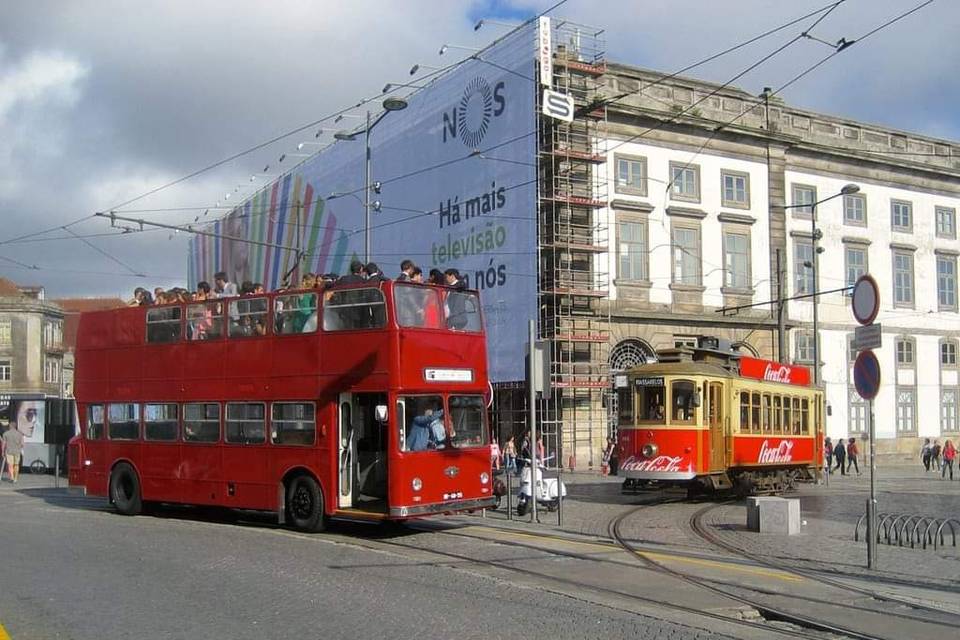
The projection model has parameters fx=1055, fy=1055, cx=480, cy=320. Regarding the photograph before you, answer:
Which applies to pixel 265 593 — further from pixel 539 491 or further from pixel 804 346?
pixel 804 346

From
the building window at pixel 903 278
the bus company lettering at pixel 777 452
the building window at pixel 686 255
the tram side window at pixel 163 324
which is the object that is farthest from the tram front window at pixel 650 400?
the building window at pixel 903 278

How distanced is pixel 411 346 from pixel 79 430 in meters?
9.05

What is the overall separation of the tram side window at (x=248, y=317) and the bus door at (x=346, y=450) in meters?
2.13

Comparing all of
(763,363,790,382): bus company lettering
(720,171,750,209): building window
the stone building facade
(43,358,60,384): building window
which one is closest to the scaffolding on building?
the stone building facade

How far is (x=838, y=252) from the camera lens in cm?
4694

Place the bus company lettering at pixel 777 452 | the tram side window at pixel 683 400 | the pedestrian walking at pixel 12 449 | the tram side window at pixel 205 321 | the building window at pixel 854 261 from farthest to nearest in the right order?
the building window at pixel 854 261, the pedestrian walking at pixel 12 449, the bus company lettering at pixel 777 452, the tram side window at pixel 683 400, the tram side window at pixel 205 321

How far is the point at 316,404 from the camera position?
16.5m

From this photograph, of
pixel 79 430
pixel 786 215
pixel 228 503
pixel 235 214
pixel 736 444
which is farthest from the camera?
pixel 235 214

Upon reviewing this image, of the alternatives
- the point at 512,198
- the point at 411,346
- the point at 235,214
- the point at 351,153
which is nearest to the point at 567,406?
the point at 512,198

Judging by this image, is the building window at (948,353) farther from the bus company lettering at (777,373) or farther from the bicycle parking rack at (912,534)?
the bicycle parking rack at (912,534)

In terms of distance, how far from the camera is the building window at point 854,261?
47156 millimetres

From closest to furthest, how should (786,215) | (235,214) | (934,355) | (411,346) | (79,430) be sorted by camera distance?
(411,346) → (79,430) → (786,215) → (934,355) → (235,214)

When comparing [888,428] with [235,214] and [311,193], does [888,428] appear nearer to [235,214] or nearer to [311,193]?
[311,193]

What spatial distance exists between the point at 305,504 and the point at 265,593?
6.02 m
